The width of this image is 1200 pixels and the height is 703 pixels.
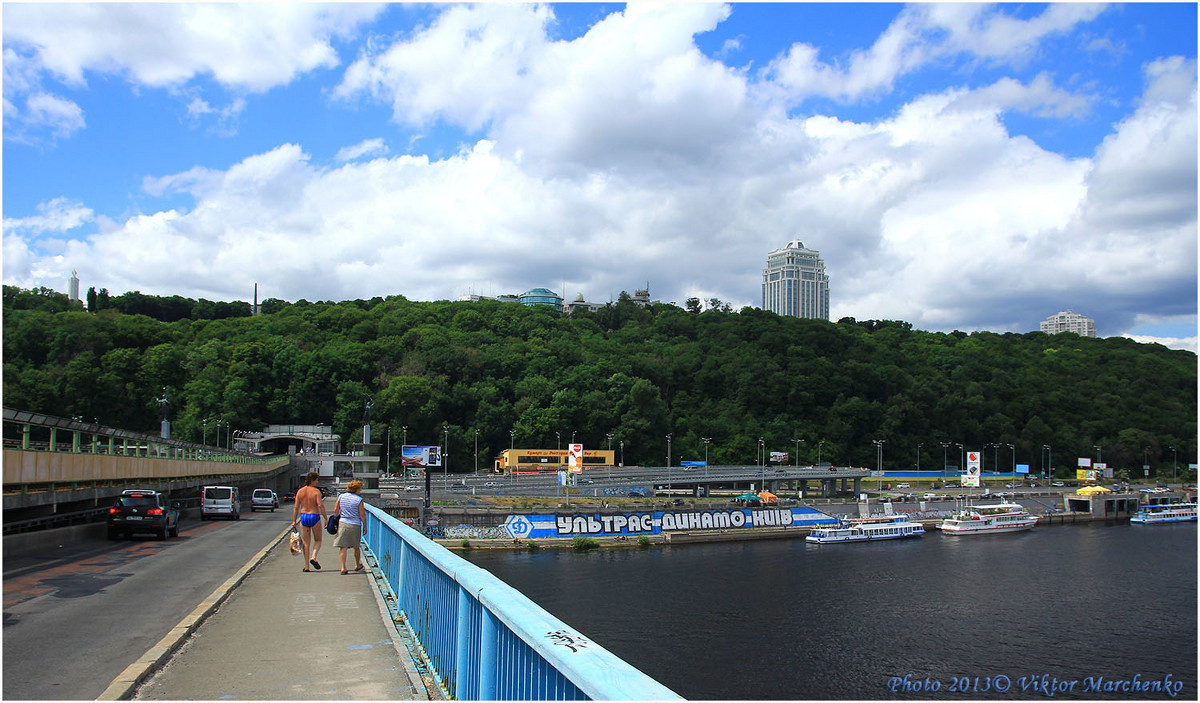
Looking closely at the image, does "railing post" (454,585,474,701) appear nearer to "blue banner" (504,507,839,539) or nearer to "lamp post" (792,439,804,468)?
"blue banner" (504,507,839,539)

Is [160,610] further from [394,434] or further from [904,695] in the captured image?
[394,434]

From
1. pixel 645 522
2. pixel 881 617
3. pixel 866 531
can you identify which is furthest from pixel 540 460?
pixel 881 617

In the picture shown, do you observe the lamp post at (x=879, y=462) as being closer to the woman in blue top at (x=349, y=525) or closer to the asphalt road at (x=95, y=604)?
the asphalt road at (x=95, y=604)

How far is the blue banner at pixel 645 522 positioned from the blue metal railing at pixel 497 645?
6337 cm

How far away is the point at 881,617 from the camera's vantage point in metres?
44.2

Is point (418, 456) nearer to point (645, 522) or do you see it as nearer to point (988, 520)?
point (645, 522)

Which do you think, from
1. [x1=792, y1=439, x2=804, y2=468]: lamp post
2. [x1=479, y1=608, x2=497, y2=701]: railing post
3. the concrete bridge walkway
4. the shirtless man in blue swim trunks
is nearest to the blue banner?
[x1=792, y1=439, x2=804, y2=468]: lamp post

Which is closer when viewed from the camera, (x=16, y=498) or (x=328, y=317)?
(x=16, y=498)

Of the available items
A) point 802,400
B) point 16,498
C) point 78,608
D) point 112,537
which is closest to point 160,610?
point 78,608

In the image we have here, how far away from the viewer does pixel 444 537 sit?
69.2m

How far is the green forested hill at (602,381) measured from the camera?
128m

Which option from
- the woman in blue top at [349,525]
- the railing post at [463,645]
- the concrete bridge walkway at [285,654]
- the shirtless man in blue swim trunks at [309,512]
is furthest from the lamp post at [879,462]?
the railing post at [463,645]

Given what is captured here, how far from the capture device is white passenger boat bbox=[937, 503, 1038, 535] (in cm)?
9194

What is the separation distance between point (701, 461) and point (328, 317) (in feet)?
260
